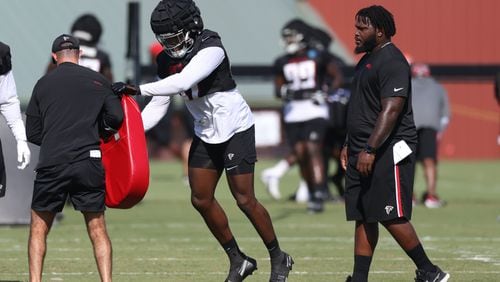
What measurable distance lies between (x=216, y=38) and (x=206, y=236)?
438cm

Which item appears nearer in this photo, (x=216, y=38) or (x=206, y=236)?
(x=216, y=38)

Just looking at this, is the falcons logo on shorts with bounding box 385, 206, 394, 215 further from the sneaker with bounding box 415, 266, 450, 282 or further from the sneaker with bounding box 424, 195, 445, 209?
the sneaker with bounding box 424, 195, 445, 209

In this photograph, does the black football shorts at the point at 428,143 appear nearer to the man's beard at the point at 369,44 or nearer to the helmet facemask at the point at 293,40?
the helmet facemask at the point at 293,40

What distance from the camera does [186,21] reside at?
9.49 meters

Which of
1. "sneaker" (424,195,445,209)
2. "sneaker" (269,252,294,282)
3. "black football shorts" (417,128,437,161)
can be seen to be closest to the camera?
"sneaker" (269,252,294,282)

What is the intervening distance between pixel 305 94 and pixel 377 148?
312 inches

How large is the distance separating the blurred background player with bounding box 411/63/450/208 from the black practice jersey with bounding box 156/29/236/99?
26.5 feet

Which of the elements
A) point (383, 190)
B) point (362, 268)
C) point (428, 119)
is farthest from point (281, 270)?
point (428, 119)

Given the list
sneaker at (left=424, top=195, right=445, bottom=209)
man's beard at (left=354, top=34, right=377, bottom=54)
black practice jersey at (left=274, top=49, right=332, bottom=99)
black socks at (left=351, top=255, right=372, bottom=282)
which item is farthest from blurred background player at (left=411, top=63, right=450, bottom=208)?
man's beard at (left=354, top=34, right=377, bottom=54)

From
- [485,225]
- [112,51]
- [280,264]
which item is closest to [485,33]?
[112,51]

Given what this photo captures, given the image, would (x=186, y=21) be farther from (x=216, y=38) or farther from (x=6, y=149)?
(x=6, y=149)

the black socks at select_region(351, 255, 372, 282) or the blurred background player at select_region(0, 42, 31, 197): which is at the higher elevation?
the blurred background player at select_region(0, 42, 31, 197)

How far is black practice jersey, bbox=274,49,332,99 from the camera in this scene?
1694 cm

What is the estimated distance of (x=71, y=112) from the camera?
8.95 meters
